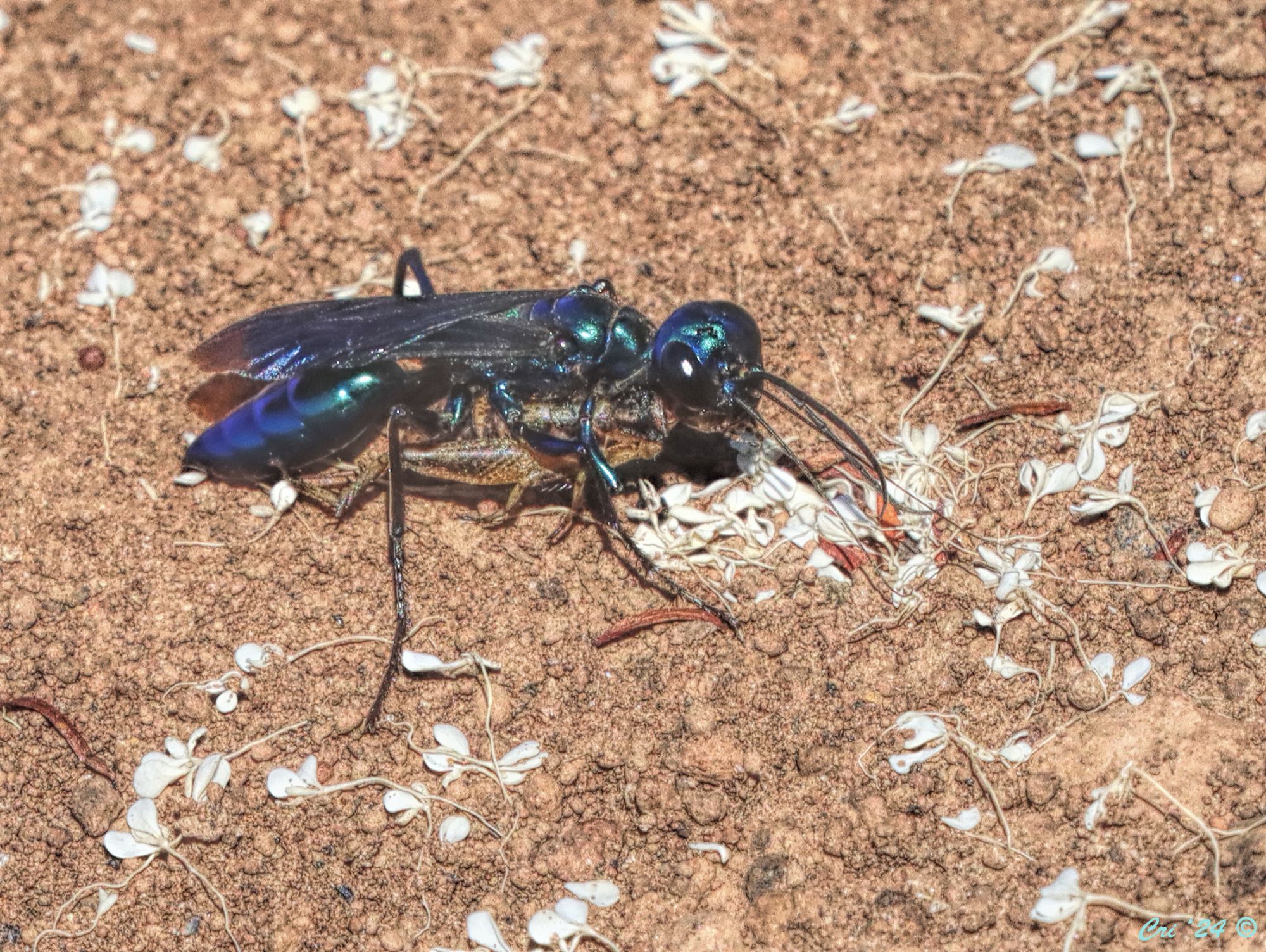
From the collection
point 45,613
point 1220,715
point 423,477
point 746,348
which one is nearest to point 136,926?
point 45,613

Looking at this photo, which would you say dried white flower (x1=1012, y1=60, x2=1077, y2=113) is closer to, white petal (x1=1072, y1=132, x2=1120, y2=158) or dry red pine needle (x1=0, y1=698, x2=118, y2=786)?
white petal (x1=1072, y1=132, x2=1120, y2=158)

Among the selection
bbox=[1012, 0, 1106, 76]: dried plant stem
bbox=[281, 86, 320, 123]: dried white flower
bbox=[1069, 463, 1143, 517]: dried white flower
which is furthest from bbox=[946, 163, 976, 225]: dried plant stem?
bbox=[281, 86, 320, 123]: dried white flower

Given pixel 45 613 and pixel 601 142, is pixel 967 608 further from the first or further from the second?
pixel 45 613

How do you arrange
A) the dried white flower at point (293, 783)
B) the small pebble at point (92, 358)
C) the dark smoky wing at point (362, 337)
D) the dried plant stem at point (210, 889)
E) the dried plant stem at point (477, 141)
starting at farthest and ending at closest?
the dried plant stem at point (477, 141)
the small pebble at point (92, 358)
the dark smoky wing at point (362, 337)
the dried white flower at point (293, 783)
the dried plant stem at point (210, 889)

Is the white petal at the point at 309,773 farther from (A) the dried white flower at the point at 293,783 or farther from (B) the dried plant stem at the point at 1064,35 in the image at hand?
(B) the dried plant stem at the point at 1064,35

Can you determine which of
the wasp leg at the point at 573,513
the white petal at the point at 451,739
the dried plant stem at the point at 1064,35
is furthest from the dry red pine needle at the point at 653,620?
the dried plant stem at the point at 1064,35

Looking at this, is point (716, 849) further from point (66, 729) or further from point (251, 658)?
point (66, 729)
